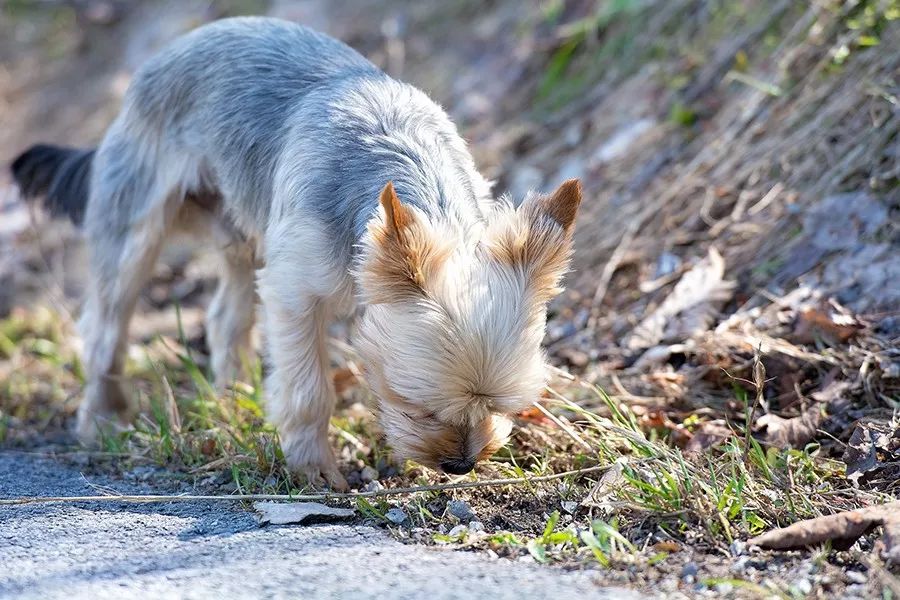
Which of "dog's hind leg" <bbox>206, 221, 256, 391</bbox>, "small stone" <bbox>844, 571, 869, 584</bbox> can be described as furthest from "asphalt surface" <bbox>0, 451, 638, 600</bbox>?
"dog's hind leg" <bbox>206, 221, 256, 391</bbox>

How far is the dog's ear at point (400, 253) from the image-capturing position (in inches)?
148

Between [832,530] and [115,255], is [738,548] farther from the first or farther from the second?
[115,255]

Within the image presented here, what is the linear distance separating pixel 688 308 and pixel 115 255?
3.06 meters

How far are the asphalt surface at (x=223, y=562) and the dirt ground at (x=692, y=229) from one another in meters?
0.24

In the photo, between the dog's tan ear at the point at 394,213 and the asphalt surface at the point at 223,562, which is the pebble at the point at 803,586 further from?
the dog's tan ear at the point at 394,213

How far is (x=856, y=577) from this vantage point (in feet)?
10.7

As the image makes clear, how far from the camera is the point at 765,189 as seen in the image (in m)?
6.13

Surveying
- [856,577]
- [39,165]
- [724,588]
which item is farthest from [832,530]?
[39,165]

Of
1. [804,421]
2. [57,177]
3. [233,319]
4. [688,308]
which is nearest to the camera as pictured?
[804,421]

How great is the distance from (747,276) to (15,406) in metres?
4.28

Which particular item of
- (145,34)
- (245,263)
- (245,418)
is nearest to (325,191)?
(245,418)

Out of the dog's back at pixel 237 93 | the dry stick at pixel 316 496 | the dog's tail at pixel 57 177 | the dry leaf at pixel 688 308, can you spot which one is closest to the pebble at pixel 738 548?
the dry stick at pixel 316 496

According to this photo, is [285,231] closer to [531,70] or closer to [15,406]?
[15,406]

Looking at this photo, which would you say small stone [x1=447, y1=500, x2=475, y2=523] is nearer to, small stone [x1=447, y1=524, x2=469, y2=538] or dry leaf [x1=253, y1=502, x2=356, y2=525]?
small stone [x1=447, y1=524, x2=469, y2=538]
